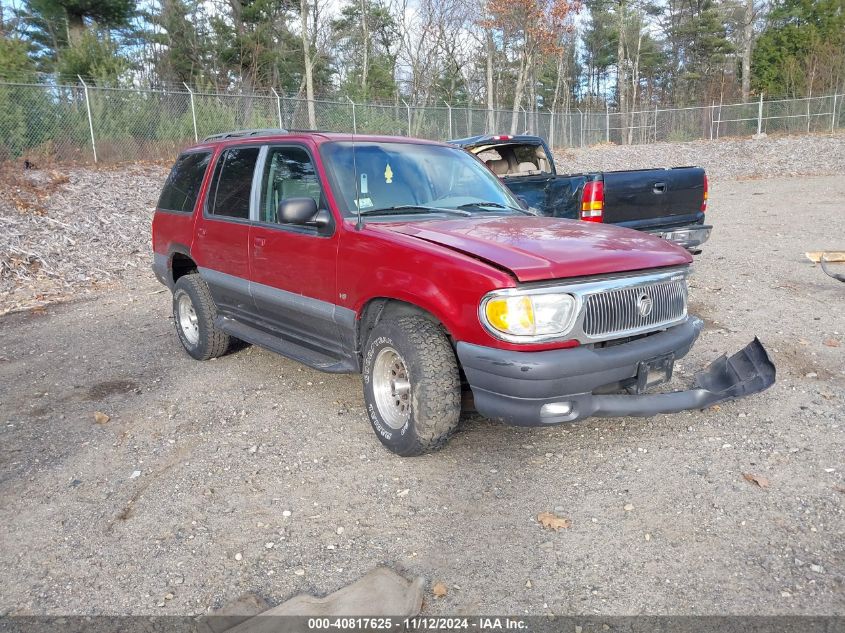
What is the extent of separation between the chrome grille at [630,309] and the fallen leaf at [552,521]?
3.10 feet

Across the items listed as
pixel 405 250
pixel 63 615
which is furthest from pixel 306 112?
pixel 63 615

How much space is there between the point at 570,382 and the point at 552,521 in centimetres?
70

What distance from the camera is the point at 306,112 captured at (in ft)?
67.4

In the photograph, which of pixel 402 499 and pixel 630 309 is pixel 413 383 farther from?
pixel 630 309

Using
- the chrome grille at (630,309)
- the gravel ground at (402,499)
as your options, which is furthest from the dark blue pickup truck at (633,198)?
the chrome grille at (630,309)

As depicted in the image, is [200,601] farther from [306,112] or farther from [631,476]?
[306,112]

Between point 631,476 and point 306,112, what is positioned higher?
point 306,112

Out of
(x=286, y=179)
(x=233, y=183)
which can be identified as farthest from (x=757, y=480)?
(x=233, y=183)

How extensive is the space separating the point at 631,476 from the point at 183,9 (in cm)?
3107

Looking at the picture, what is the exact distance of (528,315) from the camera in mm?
3352

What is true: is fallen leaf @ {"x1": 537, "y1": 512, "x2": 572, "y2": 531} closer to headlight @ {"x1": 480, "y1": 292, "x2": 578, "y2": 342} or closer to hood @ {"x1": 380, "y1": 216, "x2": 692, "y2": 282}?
headlight @ {"x1": 480, "y1": 292, "x2": 578, "y2": 342}

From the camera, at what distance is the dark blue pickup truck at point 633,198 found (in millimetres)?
7371

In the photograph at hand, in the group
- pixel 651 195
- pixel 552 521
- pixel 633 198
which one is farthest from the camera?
pixel 651 195

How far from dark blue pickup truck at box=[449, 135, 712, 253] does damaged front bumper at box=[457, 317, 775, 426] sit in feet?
12.4
